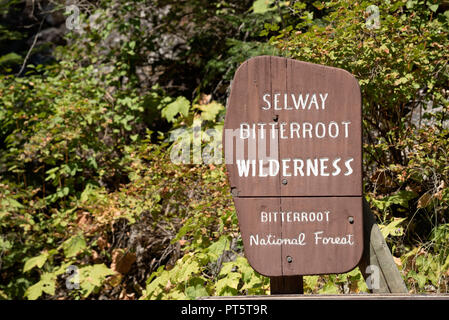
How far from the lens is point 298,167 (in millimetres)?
2416

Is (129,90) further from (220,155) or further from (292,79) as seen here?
(292,79)

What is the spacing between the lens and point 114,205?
488 centimetres

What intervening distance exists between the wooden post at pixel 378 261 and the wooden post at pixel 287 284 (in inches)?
12.1

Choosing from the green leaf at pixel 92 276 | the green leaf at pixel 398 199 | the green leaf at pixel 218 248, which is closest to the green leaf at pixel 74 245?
the green leaf at pixel 92 276

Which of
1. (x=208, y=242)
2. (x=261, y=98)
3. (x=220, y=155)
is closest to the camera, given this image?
(x=261, y=98)

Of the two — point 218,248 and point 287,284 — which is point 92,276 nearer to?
point 218,248

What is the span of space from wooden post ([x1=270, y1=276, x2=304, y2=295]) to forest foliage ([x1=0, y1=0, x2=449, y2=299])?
81cm

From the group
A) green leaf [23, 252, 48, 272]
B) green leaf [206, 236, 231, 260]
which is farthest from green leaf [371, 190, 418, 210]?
green leaf [23, 252, 48, 272]

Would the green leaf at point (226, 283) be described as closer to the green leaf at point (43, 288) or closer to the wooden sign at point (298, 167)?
the wooden sign at point (298, 167)

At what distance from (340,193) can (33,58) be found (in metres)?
6.61

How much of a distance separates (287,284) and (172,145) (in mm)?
2458

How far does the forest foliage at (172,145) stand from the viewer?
3.83 meters

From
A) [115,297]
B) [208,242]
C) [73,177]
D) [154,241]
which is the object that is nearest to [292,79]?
[208,242]
